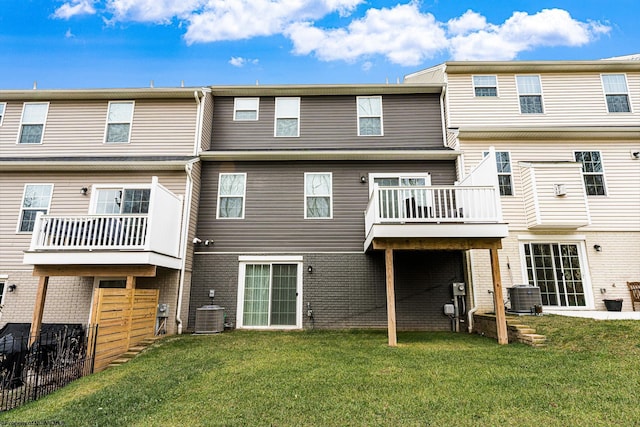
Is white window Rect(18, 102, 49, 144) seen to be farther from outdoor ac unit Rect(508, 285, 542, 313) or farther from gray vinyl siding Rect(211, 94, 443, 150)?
outdoor ac unit Rect(508, 285, 542, 313)

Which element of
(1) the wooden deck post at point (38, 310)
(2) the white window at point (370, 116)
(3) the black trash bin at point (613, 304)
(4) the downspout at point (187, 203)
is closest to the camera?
(1) the wooden deck post at point (38, 310)

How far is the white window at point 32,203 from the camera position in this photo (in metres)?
9.61

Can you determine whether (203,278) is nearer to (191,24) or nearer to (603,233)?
(603,233)

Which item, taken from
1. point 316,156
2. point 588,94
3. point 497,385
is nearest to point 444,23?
point 588,94

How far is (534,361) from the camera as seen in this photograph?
17.5ft

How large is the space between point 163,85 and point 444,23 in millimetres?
15780

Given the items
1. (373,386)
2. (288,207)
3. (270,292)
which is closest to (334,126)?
(288,207)

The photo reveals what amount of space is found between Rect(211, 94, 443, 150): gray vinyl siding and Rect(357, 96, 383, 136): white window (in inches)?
6.6

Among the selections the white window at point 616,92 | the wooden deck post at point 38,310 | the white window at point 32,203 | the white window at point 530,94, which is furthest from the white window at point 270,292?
the white window at point 616,92

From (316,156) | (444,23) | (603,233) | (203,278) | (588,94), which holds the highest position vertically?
(444,23)

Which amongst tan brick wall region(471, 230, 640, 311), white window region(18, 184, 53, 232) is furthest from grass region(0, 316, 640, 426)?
white window region(18, 184, 53, 232)

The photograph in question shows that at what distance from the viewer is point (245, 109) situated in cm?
1120

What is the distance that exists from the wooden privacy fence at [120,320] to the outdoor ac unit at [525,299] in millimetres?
9134

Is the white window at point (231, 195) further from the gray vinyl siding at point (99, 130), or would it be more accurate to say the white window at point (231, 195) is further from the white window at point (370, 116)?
the white window at point (370, 116)
